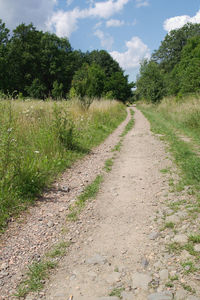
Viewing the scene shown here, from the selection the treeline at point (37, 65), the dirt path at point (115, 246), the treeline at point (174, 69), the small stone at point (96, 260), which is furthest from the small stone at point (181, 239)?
the treeline at point (37, 65)

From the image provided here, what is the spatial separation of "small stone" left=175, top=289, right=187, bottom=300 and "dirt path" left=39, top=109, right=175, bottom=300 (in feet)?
0.76

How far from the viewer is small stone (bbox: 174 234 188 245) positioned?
2.71m

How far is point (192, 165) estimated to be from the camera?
17.4ft

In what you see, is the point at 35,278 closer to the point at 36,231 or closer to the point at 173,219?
the point at 36,231

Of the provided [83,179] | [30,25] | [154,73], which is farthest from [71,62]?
[83,179]

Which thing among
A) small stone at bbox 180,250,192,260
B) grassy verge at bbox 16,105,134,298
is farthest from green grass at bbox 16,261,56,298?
small stone at bbox 180,250,192,260

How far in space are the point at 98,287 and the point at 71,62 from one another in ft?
222

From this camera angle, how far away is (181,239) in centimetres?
276

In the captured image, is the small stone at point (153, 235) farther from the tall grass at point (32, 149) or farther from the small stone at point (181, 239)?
the tall grass at point (32, 149)

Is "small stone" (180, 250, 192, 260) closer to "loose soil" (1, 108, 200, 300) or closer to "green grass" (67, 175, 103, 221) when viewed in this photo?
"loose soil" (1, 108, 200, 300)

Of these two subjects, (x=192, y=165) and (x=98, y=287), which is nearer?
(x=98, y=287)

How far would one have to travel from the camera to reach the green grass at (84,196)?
11.9 feet

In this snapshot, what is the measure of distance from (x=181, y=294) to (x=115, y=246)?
0.94 meters

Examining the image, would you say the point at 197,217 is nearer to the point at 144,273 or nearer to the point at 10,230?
the point at 144,273
